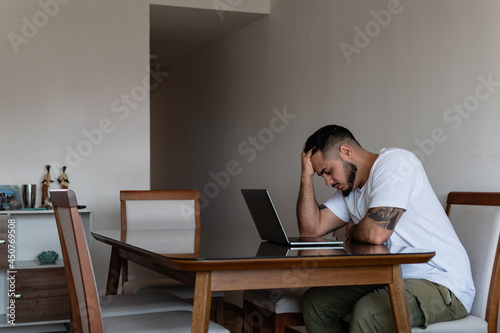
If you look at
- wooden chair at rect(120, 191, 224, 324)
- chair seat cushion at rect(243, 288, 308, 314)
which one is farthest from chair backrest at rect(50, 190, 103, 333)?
wooden chair at rect(120, 191, 224, 324)

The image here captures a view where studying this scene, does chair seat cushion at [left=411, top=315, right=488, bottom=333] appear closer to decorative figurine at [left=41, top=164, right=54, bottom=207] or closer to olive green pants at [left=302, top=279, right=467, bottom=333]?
olive green pants at [left=302, top=279, right=467, bottom=333]

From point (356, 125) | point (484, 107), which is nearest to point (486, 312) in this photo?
point (484, 107)

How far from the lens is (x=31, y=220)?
15.3 feet

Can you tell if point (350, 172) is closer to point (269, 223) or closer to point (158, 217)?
point (269, 223)

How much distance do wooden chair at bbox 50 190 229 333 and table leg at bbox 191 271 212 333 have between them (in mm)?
364

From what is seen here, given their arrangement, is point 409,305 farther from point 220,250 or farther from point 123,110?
point 123,110

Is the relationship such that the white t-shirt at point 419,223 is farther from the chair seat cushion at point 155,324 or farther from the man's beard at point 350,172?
the chair seat cushion at point 155,324

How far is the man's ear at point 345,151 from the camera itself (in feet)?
8.79

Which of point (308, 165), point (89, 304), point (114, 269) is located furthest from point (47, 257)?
point (89, 304)

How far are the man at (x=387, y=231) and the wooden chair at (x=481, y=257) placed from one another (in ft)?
0.17

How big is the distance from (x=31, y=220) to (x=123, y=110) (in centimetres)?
109
